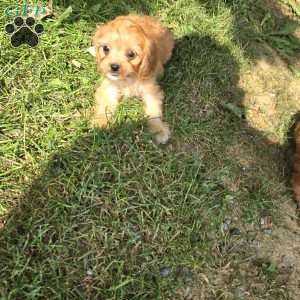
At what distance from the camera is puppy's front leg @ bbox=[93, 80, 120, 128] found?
4035 millimetres

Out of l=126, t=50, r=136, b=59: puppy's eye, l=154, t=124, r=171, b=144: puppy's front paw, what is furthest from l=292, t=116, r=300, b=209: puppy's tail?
l=126, t=50, r=136, b=59: puppy's eye

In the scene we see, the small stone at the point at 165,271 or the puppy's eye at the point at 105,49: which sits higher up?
the puppy's eye at the point at 105,49

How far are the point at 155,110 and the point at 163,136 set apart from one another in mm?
242

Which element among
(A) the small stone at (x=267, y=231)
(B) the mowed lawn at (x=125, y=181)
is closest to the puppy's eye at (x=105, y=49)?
(B) the mowed lawn at (x=125, y=181)

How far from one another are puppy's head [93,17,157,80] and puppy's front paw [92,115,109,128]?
1.12ft

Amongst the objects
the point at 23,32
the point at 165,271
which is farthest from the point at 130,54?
the point at 165,271

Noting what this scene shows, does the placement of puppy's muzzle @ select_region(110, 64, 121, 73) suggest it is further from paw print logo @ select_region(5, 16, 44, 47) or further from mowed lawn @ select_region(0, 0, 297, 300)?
paw print logo @ select_region(5, 16, 44, 47)

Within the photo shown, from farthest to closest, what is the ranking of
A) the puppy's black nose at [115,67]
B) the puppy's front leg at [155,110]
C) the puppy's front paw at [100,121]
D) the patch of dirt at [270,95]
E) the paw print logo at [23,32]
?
the patch of dirt at [270,95], the paw print logo at [23,32], the puppy's front leg at [155,110], the puppy's front paw at [100,121], the puppy's black nose at [115,67]

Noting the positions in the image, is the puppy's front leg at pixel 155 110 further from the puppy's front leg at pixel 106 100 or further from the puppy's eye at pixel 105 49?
the puppy's eye at pixel 105 49

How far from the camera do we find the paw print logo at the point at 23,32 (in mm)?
4262

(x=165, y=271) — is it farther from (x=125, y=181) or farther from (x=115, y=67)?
(x=115, y=67)

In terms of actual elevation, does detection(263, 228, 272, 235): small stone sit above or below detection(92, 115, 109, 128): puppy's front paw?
below

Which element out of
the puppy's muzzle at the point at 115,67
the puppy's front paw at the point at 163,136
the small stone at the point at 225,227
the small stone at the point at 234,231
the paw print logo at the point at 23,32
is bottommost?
the small stone at the point at 234,231

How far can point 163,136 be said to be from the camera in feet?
13.4
